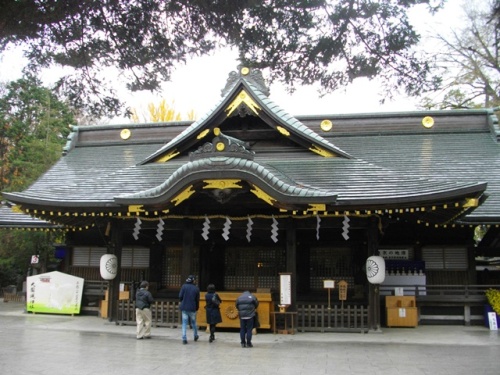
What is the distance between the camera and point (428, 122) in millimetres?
19297

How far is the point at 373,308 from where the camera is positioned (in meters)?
13.6

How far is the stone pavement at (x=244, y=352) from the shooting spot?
8.91 metres

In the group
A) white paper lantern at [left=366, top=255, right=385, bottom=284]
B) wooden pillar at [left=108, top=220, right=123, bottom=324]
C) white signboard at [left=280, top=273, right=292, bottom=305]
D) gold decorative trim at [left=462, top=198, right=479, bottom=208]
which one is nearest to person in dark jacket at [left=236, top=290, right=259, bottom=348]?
white signboard at [left=280, top=273, right=292, bottom=305]

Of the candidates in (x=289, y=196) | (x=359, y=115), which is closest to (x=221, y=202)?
(x=289, y=196)

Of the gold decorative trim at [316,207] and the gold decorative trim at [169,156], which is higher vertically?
the gold decorative trim at [169,156]

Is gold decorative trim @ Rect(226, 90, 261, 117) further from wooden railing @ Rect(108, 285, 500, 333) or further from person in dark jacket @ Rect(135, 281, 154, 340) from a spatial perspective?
person in dark jacket @ Rect(135, 281, 154, 340)

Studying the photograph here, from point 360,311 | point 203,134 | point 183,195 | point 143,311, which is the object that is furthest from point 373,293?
point 203,134

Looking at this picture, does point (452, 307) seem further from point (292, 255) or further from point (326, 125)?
point (326, 125)

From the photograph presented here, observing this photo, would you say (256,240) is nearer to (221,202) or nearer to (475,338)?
(221,202)

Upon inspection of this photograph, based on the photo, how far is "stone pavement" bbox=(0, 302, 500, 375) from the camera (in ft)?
29.2

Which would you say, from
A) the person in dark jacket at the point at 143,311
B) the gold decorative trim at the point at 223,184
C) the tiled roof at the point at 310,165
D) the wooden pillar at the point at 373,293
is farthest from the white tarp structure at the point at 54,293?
the wooden pillar at the point at 373,293

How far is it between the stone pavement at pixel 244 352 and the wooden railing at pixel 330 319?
354mm

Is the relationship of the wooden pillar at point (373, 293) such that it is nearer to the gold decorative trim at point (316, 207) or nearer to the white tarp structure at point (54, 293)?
the gold decorative trim at point (316, 207)

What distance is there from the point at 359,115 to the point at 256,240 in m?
7.03
